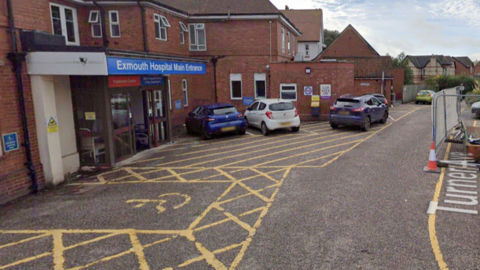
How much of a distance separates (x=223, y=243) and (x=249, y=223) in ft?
2.59

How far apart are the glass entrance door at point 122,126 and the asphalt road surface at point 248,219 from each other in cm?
84

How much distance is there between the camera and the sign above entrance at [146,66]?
8113 millimetres

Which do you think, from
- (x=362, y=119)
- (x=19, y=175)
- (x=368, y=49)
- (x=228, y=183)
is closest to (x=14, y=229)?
(x=19, y=175)

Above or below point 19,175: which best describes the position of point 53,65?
above

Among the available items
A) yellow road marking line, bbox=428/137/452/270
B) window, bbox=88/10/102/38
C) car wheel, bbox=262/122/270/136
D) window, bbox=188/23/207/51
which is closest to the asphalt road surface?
yellow road marking line, bbox=428/137/452/270

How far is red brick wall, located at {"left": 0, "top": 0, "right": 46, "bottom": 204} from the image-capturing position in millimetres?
7211

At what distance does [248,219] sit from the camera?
590cm

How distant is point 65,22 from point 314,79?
12.4 metres

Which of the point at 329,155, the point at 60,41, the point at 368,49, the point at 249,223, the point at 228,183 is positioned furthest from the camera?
the point at 368,49

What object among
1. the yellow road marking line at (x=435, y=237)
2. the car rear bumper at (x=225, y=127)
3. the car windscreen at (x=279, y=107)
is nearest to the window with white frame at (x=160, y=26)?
the car rear bumper at (x=225, y=127)

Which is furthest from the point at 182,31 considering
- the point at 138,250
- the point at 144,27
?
the point at 138,250

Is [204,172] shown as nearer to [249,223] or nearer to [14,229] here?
[249,223]

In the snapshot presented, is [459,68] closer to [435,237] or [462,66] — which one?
[462,66]

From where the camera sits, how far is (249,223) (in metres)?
5.73
